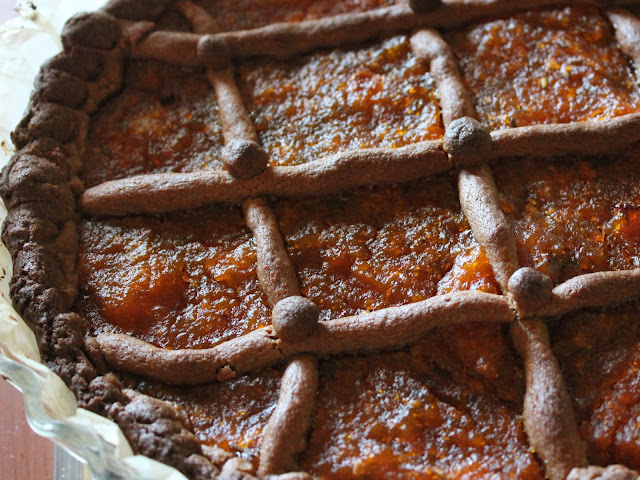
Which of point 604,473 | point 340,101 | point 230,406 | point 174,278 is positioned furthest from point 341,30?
point 604,473

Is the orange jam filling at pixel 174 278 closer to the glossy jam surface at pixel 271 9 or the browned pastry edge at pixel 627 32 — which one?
the glossy jam surface at pixel 271 9

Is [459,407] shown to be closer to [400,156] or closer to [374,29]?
[400,156]

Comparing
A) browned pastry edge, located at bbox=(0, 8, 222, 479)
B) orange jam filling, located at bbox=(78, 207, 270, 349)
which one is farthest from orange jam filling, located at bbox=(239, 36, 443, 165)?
browned pastry edge, located at bbox=(0, 8, 222, 479)

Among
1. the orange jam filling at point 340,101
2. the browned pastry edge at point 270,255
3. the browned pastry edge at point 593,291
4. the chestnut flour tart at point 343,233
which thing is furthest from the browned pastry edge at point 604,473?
the orange jam filling at point 340,101

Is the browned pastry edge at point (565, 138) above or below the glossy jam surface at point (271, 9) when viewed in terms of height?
below

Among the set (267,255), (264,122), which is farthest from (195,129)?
(267,255)

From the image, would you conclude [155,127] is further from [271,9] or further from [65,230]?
[271,9]

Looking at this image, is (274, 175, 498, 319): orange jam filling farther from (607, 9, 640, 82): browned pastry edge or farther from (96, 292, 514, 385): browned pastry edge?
(607, 9, 640, 82): browned pastry edge
